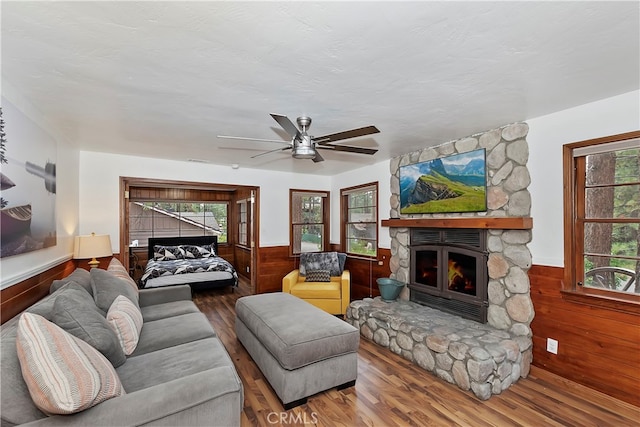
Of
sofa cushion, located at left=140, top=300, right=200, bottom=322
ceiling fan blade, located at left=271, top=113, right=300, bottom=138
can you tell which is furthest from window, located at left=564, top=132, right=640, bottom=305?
sofa cushion, located at left=140, top=300, right=200, bottom=322

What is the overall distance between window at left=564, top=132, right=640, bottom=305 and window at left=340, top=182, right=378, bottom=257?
8.40ft

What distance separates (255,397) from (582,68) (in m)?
3.32

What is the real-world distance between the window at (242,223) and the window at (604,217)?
5.96 m

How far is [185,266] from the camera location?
18.0 feet

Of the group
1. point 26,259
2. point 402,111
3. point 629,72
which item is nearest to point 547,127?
point 629,72

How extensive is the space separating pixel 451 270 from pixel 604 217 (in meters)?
1.46

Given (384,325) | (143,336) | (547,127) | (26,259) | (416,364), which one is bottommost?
(416,364)

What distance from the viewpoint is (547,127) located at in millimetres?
2639

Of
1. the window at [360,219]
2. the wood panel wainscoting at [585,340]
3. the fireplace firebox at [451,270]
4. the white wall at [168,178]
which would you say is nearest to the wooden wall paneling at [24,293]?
the white wall at [168,178]

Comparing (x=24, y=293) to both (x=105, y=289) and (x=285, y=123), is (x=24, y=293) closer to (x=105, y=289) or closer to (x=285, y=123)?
(x=105, y=289)

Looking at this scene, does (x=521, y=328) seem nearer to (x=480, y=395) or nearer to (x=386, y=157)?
(x=480, y=395)

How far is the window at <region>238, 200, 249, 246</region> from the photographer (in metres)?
7.07

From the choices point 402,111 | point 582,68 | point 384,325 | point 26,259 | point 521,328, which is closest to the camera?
point 582,68

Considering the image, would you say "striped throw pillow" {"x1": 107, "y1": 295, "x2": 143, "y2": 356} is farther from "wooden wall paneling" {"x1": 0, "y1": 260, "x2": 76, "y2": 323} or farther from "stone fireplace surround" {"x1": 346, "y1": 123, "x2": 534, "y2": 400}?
"stone fireplace surround" {"x1": 346, "y1": 123, "x2": 534, "y2": 400}
